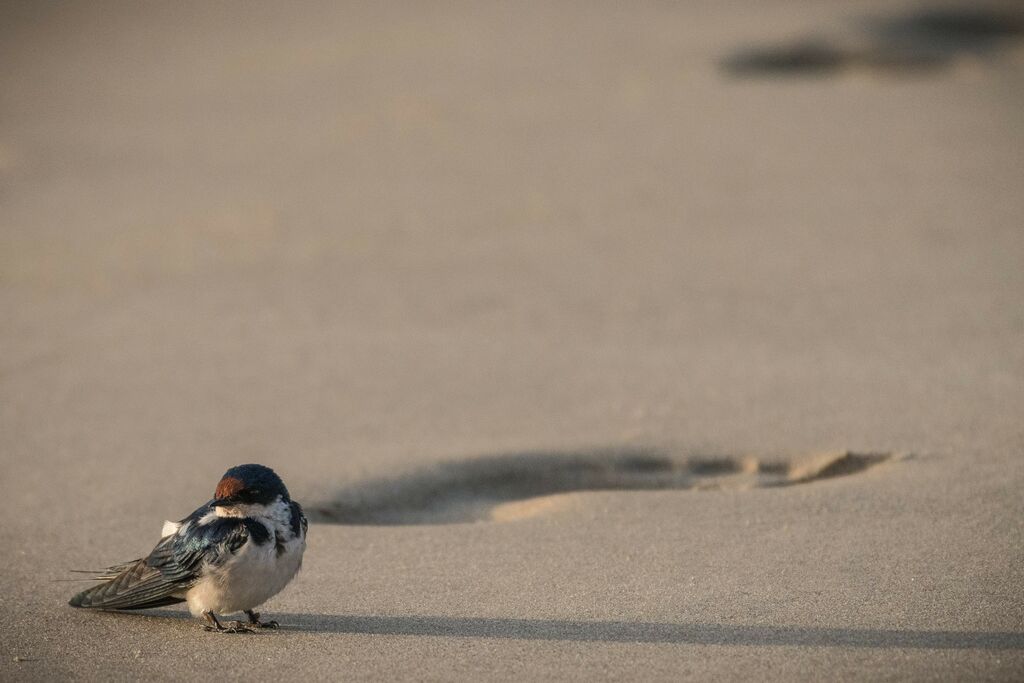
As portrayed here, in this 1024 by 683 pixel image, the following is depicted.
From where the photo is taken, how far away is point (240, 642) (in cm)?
350

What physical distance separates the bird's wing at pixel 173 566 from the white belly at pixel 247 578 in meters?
0.03

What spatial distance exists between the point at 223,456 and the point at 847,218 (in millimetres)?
4396

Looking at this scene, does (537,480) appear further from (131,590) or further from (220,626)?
(131,590)

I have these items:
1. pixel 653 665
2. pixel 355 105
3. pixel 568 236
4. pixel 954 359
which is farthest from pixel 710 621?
pixel 355 105

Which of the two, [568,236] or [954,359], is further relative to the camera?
[568,236]

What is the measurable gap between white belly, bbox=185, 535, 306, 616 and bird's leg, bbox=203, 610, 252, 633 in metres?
0.10

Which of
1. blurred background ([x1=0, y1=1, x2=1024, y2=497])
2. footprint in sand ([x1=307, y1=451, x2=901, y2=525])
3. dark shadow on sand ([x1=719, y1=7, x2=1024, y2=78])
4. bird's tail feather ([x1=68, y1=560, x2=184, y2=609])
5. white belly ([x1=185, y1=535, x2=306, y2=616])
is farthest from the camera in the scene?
dark shadow on sand ([x1=719, y1=7, x2=1024, y2=78])

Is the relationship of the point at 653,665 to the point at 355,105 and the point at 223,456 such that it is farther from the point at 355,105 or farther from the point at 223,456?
the point at 355,105

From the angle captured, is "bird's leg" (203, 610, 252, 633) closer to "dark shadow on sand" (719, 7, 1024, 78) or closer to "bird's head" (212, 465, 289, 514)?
"bird's head" (212, 465, 289, 514)

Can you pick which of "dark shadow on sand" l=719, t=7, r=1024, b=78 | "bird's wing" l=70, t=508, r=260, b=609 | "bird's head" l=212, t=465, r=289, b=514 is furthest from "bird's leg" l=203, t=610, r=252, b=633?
"dark shadow on sand" l=719, t=7, r=1024, b=78

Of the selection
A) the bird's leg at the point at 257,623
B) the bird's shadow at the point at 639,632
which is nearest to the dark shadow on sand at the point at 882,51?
the bird's shadow at the point at 639,632

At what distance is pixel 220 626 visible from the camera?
356 centimetres

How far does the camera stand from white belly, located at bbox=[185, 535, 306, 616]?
3.33 metres

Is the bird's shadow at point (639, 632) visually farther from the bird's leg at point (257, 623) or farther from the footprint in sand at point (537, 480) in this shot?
the footprint in sand at point (537, 480)
